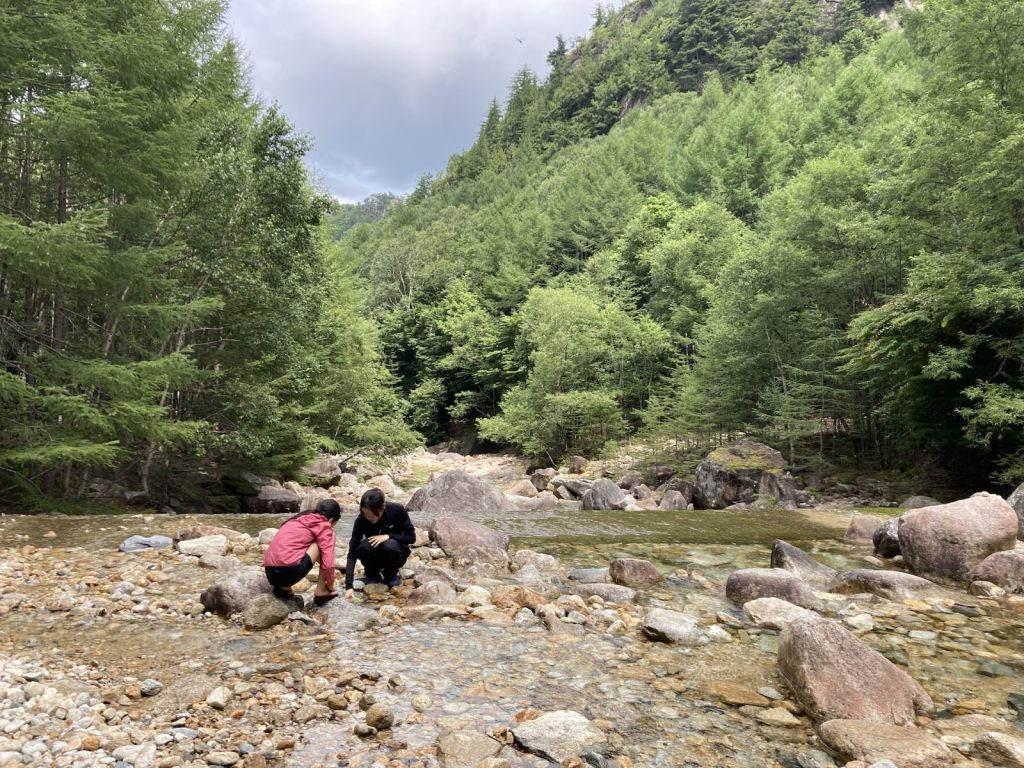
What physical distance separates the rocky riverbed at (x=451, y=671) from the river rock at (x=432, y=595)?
0.02m

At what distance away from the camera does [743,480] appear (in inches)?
788

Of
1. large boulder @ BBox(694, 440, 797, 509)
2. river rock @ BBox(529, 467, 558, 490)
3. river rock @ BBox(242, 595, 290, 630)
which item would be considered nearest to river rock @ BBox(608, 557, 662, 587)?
river rock @ BBox(242, 595, 290, 630)

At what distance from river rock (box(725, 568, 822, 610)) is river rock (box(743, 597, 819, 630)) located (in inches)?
11.7

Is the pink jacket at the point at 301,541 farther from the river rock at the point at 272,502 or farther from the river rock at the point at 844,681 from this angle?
the river rock at the point at 272,502

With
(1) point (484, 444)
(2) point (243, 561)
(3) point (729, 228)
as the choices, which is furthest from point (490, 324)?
(2) point (243, 561)

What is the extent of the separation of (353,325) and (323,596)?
21572mm

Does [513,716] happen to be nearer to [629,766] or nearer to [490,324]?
[629,766]

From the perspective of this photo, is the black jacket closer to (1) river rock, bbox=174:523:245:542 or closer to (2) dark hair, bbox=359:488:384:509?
(2) dark hair, bbox=359:488:384:509

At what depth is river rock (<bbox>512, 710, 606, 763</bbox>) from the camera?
334 cm

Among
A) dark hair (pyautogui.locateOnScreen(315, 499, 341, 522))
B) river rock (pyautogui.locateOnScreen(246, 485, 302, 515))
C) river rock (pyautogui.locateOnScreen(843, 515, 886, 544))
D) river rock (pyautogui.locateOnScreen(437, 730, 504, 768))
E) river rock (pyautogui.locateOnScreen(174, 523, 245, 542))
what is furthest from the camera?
river rock (pyautogui.locateOnScreen(246, 485, 302, 515))

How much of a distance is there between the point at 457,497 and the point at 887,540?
10.6m

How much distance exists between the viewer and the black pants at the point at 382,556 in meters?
6.44

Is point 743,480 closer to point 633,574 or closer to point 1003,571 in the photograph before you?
point 1003,571

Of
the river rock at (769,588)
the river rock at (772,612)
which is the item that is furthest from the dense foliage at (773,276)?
the river rock at (772,612)
